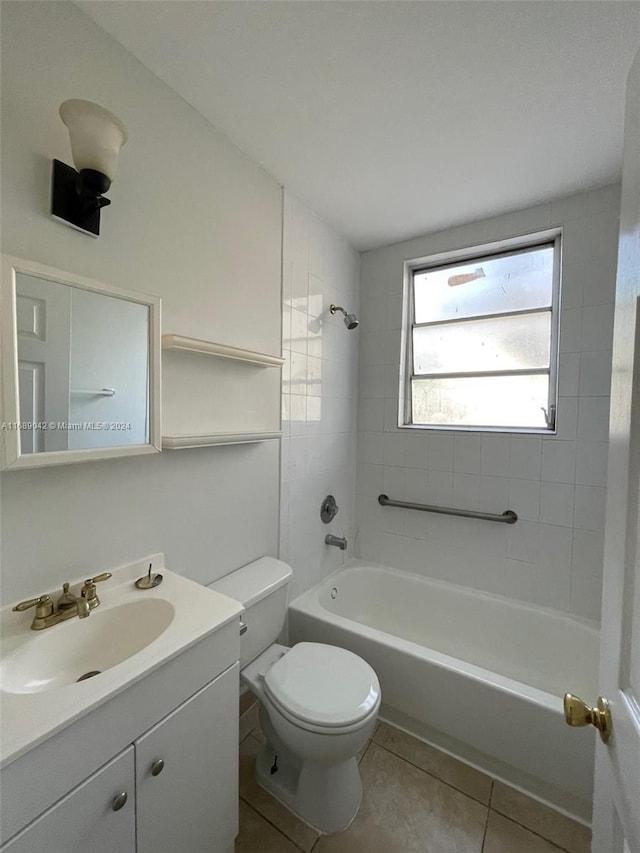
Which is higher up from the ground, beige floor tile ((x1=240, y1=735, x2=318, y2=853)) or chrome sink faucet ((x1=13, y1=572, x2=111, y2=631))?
chrome sink faucet ((x1=13, y1=572, x2=111, y2=631))

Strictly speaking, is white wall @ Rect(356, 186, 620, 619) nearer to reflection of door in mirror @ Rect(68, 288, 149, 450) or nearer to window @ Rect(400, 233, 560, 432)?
window @ Rect(400, 233, 560, 432)

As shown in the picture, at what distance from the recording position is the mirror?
0.81 meters

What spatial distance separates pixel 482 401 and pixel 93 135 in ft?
6.63

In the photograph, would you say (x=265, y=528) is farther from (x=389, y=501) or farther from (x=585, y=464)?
(x=585, y=464)

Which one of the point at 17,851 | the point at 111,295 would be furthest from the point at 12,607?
the point at 111,295

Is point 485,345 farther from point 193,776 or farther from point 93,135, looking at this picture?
point 193,776

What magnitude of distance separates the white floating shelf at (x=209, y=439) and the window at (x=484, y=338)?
115 cm

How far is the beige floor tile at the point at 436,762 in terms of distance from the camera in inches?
51.2

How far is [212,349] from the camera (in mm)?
1218

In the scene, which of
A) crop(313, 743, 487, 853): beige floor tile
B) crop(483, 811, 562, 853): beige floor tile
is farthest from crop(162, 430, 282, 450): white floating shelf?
crop(483, 811, 562, 853): beige floor tile

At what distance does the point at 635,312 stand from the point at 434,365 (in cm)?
174

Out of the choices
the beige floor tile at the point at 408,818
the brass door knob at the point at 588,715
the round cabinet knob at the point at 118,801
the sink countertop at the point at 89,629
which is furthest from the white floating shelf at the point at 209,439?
the beige floor tile at the point at 408,818

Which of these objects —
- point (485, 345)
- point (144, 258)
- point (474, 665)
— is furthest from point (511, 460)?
point (144, 258)

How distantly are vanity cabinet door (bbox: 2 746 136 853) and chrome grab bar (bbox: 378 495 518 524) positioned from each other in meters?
1.70
